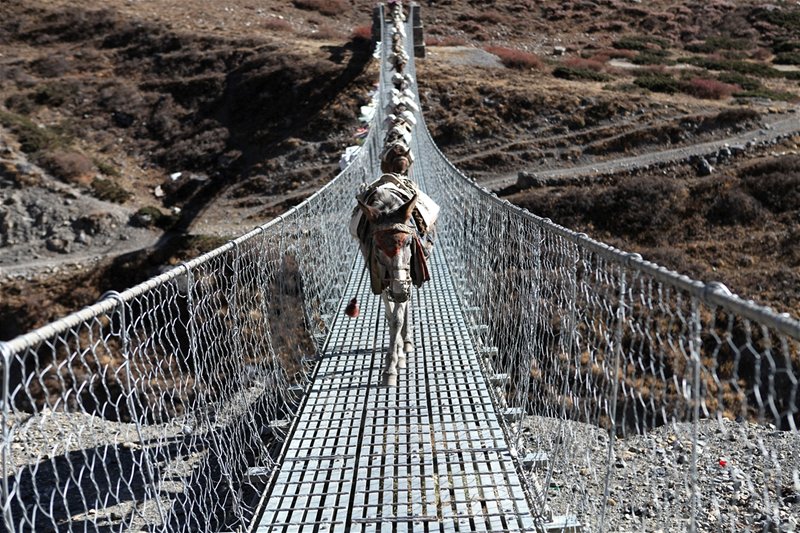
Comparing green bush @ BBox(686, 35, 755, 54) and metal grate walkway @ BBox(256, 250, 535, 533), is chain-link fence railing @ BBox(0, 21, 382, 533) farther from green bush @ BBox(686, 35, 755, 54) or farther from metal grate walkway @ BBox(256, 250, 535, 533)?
green bush @ BBox(686, 35, 755, 54)

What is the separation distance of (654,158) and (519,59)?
8970 millimetres

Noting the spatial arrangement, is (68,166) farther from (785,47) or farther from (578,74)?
(785,47)

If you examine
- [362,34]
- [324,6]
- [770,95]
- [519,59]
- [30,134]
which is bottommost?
[30,134]

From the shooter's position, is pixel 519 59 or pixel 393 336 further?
pixel 519 59

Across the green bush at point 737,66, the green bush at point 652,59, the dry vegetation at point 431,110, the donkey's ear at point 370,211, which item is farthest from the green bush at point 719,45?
the donkey's ear at point 370,211

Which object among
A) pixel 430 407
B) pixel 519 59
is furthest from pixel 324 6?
pixel 430 407

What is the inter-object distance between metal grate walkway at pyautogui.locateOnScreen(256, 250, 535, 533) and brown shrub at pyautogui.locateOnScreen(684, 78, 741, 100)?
63.6ft

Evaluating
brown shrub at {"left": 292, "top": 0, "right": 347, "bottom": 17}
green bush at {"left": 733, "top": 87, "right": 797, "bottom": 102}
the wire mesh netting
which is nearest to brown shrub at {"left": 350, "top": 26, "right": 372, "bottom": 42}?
brown shrub at {"left": 292, "top": 0, "right": 347, "bottom": 17}

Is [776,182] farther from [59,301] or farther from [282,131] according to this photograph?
[59,301]

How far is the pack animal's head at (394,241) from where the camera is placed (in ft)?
13.2

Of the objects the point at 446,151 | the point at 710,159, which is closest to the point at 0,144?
the point at 446,151

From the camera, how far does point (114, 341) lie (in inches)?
490

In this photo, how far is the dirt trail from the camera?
54.8 ft

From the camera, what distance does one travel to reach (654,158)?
1703cm
